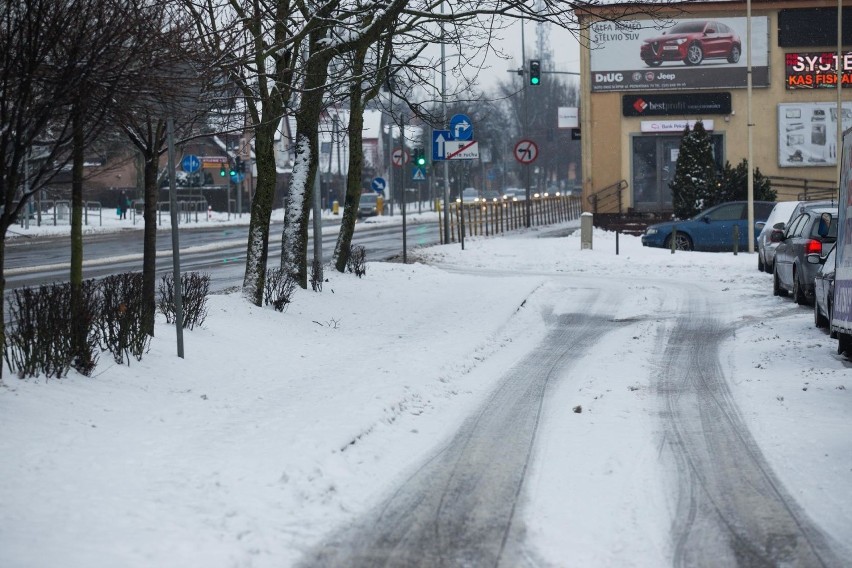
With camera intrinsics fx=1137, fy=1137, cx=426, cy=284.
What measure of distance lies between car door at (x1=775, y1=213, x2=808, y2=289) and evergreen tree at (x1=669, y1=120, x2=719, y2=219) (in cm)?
1758

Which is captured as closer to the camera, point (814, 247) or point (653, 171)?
point (814, 247)

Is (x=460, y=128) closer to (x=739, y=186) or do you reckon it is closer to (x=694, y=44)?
(x=739, y=186)

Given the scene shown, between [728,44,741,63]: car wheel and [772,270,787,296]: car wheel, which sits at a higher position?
[728,44,741,63]: car wheel

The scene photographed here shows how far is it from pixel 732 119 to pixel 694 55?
9.06 ft

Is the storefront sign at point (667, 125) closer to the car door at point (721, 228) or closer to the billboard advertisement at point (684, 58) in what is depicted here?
the billboard advertisement at point (684, 58)

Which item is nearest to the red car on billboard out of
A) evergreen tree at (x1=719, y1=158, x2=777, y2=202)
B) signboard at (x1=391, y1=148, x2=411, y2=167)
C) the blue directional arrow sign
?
evergreen tree at (x1=719, y1=158, x2=777, y2=202)

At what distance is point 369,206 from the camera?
229 ft

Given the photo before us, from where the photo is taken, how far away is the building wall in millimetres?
41406

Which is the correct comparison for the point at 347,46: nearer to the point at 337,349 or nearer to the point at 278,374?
the point at 337,349

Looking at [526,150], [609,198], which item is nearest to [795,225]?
[526,150]

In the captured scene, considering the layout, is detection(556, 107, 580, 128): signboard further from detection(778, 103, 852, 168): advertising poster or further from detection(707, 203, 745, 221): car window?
detection(707, 203, 745, 221): car window

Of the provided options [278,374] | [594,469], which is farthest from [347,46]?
[594,469]

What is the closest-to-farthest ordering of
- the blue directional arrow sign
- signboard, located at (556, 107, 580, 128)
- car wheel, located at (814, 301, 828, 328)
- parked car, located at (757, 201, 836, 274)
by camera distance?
car wheel, located at (814, 301, 828, 328) → parked car, located at (757, 201, 836, 274) → the blue directional arrow sign → signboard, located at (556, 107, 580, 128)

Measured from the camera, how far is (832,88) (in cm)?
4216
